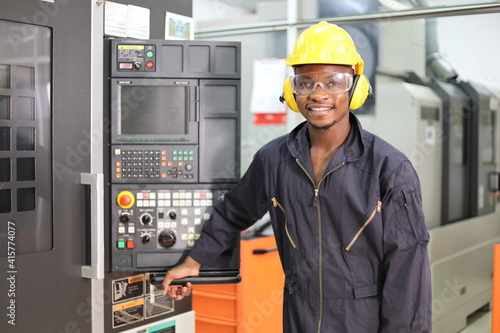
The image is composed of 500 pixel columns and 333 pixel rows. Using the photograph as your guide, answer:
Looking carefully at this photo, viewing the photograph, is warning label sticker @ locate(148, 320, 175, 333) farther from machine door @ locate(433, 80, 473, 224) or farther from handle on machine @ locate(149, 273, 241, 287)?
machine door @ locate(433, 80, 473, 224)

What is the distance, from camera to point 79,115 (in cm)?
178

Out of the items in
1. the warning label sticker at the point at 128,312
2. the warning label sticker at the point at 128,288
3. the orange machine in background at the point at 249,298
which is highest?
the warning label sticker at the point at 128,288

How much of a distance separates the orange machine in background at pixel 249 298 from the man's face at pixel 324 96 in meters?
1.22

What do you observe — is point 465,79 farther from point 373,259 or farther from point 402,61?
point 373,259

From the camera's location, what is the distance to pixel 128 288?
6.69 ft

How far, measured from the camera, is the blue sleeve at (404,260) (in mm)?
1707

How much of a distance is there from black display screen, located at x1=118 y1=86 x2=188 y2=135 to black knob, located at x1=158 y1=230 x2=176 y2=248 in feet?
1.07

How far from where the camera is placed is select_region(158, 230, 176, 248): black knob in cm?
194

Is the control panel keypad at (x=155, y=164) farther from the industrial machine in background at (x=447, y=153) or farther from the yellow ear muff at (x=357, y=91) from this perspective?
the industrial machine in background at (x=447, y=153)

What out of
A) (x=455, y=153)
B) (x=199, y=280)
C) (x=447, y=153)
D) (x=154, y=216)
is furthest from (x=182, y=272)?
(x=455, y=153)

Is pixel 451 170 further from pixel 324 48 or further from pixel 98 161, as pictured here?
pixel 98 161

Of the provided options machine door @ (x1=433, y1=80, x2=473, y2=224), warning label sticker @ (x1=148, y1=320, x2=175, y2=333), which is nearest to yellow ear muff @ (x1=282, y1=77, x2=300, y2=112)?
warning label sticker @ (x1=148, y1=320, x2=175, y2=333)

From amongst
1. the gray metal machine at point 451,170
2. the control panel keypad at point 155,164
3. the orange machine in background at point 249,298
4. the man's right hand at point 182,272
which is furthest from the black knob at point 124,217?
the gray metal machine at point 451,170

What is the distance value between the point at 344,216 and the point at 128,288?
0.80 m
